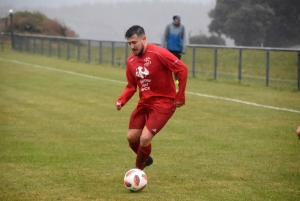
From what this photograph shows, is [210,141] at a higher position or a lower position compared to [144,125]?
lower

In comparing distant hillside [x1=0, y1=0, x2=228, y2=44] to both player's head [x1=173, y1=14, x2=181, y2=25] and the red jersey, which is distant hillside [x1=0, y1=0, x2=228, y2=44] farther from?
the red jersey

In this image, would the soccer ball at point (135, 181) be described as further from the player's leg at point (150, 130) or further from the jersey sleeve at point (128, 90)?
the jersey sleeve at point (128, 90)

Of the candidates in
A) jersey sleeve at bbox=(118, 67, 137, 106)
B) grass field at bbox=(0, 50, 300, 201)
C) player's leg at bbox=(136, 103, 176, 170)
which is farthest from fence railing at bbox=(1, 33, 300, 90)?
player's leg at bbox=(136, 103, 176, 170)

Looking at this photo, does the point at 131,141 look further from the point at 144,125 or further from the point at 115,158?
the point at 115,158

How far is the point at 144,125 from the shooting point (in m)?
7.70

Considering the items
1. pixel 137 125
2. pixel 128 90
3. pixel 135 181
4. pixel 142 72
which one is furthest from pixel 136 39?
pixel 135 181

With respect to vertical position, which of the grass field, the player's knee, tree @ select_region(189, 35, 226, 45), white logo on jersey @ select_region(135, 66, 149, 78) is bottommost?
the grass field

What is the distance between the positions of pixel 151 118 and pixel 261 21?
19941 mm

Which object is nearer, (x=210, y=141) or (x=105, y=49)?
(x=210, y=141)

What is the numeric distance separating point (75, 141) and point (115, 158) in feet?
5.34

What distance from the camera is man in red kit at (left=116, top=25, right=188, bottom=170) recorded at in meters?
7.39

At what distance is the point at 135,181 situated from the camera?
699 cm

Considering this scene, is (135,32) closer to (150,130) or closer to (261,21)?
(150,130)

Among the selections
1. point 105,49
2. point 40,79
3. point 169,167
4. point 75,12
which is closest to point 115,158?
point 169,167
